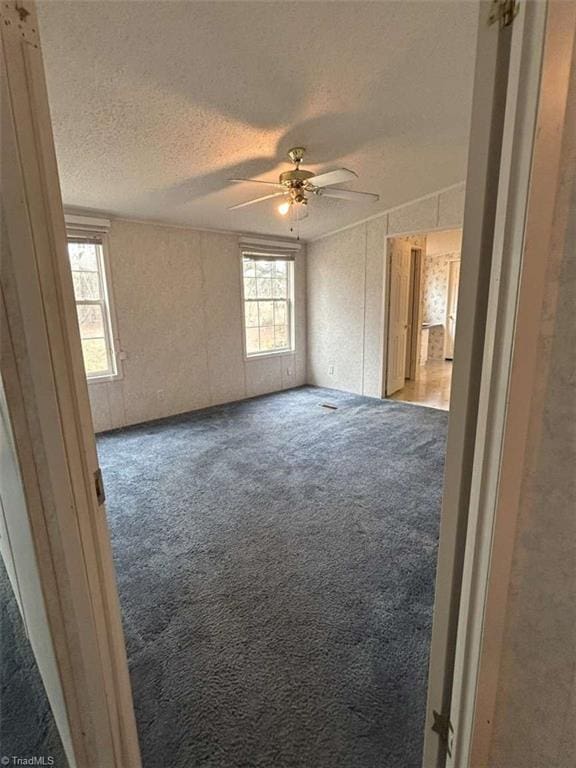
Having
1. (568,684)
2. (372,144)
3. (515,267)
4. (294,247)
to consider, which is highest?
(372,144)

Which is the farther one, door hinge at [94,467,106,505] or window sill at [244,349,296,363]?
window sill at [244,349,296,363]

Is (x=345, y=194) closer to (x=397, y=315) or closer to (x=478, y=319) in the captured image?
(x=397, y=315)

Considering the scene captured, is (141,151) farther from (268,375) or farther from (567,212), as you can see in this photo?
(268,375)

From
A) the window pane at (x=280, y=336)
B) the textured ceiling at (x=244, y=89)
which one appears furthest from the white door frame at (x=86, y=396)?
the window pane at (x=280, y=336)

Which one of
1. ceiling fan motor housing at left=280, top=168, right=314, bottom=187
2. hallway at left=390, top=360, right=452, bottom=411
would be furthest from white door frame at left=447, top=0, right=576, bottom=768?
hallway at left=390, top=360, right=452, bottom=411

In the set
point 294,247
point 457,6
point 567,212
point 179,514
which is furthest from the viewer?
point 294,247

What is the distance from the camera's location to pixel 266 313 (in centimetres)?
568

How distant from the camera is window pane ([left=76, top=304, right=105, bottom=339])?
3.95 metres

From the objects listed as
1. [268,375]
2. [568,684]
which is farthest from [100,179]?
[568,684]

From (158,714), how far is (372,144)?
12.0ft

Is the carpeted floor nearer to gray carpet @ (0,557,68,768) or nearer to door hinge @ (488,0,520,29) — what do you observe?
gray carpet @ (0,557,68,768)

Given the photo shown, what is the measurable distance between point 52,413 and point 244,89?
87.0 inches

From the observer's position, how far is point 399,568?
1.99 meters

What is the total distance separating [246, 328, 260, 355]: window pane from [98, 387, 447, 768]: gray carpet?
2.17 m
